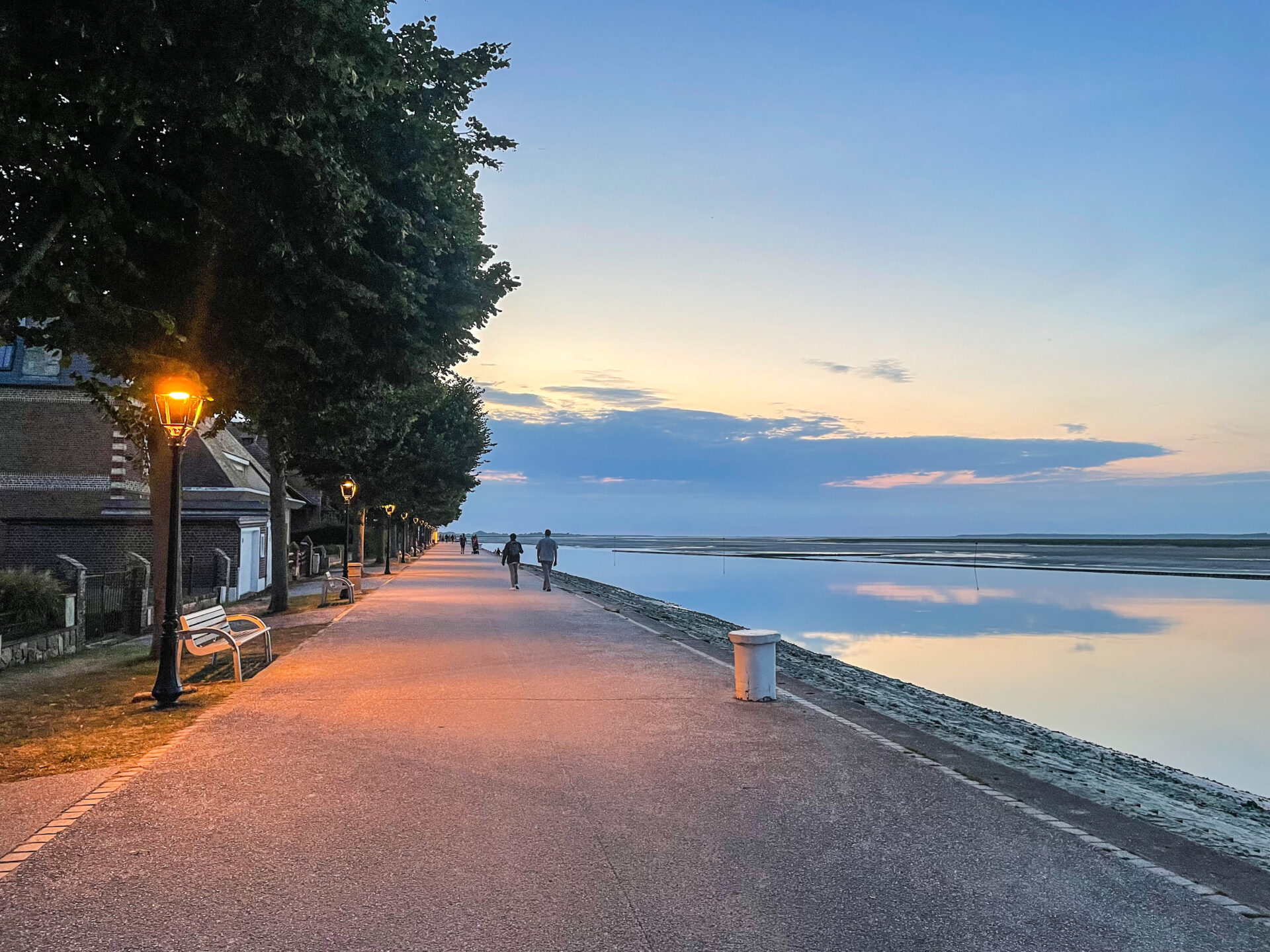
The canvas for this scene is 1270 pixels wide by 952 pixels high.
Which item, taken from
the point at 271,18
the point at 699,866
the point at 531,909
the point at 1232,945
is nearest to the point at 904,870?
the point at 699,866

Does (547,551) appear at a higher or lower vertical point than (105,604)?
higher

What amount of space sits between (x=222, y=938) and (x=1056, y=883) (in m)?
4.32

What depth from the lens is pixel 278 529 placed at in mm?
24328

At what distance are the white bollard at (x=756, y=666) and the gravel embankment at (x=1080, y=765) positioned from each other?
→ 1.51 metres

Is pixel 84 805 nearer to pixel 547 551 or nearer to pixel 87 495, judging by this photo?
pixel 547 551

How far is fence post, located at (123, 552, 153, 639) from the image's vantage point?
19.3 meters

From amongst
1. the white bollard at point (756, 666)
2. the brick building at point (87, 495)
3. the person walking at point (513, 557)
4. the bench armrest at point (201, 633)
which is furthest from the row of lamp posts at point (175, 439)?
the person walking at point (513, 557)

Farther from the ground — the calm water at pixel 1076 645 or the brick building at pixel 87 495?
the brick building at pixel 87 495

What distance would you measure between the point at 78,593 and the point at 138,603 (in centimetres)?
258

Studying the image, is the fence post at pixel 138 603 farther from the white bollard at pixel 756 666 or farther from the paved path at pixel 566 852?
the white bollard at pixel 756 666

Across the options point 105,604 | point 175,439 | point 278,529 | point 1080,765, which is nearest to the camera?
point 1080,765

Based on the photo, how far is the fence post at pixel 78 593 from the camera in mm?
16625

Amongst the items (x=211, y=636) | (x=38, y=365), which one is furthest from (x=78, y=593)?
(x=38, y=365)

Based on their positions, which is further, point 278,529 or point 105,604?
point 278,529
